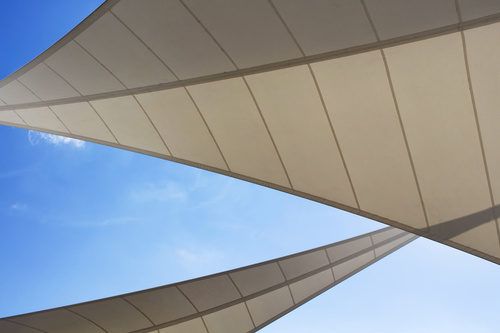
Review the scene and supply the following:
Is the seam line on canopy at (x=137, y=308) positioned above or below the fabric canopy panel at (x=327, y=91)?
below

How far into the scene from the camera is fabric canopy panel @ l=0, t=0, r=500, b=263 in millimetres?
9531

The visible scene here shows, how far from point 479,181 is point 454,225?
1.34m

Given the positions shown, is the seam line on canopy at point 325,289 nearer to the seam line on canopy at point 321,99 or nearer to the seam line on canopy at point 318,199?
the seam line on canopy at point 318,199

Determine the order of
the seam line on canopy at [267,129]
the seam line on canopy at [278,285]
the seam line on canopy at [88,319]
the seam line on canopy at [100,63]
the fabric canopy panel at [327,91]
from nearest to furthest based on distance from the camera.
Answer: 1. the fabric canopy panel at [327,91]
2. the seam line on canopy at [267,129]
3. the seam line on canopy at [100,63]
4. the seam line on canopy at [88,319]
5. the seam line on canopy at [278,285]

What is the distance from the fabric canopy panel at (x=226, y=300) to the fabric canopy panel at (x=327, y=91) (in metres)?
4.45

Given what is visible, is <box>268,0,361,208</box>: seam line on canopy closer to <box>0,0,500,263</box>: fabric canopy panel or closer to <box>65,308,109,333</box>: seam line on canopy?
<box>0,0,500,263</box>: fabric canopy panel

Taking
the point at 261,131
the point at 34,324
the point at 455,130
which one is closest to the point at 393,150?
the point at 455,130

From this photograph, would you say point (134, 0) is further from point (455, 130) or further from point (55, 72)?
point (455, 130)

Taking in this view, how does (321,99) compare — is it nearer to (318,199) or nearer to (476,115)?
(318,199)

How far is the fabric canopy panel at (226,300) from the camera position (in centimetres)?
1385

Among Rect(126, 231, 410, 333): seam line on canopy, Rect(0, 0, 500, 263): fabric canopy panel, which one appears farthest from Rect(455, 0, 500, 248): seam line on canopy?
Rect(126, 231, 410, 333): seam line on canopy

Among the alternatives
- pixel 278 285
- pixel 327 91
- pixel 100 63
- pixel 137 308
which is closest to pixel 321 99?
pixel 327 91

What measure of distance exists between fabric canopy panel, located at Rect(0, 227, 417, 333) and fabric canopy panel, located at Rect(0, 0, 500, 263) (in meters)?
4.45

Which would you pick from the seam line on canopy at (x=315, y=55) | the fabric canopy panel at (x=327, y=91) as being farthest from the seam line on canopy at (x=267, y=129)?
the seam line on canopy at (x=315, y=55)
